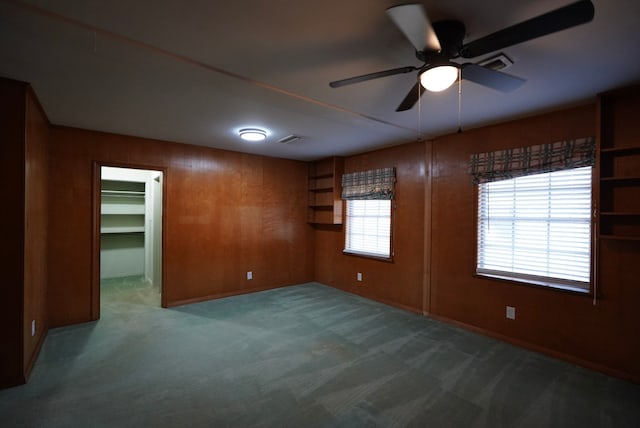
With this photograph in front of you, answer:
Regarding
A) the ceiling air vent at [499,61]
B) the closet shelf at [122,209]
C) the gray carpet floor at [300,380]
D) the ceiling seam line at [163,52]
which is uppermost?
the ceiling seam line at [163,52]

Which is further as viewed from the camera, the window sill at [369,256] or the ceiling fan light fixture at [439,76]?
the window sill at [369,256]

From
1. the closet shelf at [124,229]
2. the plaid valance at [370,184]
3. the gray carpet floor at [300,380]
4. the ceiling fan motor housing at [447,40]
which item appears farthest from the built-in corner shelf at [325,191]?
the ceiling fan motor housing at [447,40]

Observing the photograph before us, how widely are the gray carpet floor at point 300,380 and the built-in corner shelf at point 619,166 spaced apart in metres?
1.31

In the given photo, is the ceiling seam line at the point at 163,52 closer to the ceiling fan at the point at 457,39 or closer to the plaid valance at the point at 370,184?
the ceiling fan at the point at 457,39

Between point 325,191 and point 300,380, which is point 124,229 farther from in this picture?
point 300,380

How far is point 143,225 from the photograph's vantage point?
6.11 metres

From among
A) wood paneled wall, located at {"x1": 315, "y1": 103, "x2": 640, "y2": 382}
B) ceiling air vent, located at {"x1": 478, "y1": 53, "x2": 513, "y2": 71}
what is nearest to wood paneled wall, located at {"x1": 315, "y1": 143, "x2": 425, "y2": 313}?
wood paneled wall, located at {"x1": 315, "y1": 103, "x2": 640, "y2": 382}

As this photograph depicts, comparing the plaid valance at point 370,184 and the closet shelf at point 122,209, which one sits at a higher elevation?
the plaid valance at point 370,184

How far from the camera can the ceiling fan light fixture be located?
1.51 m

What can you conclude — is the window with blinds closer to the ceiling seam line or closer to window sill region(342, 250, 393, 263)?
window sill region(342, 250, 393, 263)

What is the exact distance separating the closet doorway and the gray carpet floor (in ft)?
6.08

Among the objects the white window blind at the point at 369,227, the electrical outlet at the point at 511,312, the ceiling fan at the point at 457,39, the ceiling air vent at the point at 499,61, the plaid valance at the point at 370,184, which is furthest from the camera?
the white window blind at the point at 369,227

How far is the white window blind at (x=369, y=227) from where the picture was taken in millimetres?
4562

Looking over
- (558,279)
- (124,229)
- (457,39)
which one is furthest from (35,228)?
(558,279)
